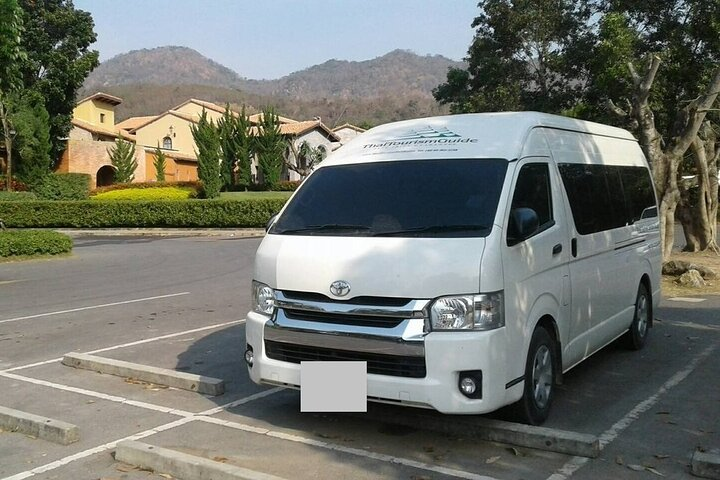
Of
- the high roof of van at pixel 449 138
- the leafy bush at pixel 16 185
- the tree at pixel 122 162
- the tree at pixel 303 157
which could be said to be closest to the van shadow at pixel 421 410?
the high roof of van at pixel 449 138

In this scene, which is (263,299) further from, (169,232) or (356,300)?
(169,232)

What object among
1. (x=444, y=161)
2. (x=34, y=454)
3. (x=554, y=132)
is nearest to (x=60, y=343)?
(x=34, y=454)

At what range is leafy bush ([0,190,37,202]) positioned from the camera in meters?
38.5

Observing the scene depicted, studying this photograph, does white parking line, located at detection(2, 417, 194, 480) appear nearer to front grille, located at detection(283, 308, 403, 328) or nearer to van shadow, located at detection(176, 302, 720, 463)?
van shadow, located at detection(176, 302, 720, 463)

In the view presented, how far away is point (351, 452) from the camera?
5156 millimetres

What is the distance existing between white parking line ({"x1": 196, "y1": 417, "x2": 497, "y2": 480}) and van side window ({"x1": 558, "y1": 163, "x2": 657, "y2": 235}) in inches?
101

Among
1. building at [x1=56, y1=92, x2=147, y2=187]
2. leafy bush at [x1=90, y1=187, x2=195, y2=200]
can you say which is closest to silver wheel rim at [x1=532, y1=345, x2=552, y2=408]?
leafy bush at [x1=90, y1=187, x2=195, y2=200]

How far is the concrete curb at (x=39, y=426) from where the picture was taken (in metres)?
5.49

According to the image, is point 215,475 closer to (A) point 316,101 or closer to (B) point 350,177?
(B) point 350,177

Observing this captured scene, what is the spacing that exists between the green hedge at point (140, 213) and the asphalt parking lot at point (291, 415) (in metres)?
23.4

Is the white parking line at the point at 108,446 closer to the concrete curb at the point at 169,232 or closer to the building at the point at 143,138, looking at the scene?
the concrete curb at the point at 169,232

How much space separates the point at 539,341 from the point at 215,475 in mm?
2502

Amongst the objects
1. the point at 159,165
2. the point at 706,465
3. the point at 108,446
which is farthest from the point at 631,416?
the point at 159,165

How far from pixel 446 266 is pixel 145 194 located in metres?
39.7
